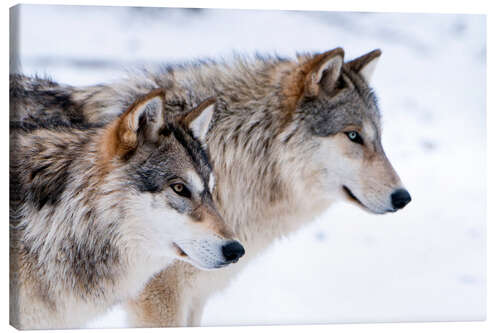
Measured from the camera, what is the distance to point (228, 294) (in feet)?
15.4

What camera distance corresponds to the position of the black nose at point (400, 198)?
454 centimetres

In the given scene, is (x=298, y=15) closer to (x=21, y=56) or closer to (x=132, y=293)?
(x=21, y=56)

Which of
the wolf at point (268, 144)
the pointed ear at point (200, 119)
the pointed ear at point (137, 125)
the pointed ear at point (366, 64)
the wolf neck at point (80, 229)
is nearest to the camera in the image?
the pointed ear at point (137, 125)

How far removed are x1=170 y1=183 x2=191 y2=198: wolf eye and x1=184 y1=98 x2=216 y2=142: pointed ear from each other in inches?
12.7

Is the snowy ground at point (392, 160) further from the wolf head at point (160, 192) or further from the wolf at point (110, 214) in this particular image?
the wolf head at point (160, 192)

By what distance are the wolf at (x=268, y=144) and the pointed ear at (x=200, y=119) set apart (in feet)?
0.95

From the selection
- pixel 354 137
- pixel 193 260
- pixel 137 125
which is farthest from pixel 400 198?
pixel 137 125

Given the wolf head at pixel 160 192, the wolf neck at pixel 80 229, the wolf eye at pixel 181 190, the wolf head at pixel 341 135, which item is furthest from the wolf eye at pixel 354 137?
the wolf neck at pixel 80 229

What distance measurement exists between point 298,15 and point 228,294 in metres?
1.70

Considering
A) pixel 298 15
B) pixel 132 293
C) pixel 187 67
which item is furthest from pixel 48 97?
pixel 298 15

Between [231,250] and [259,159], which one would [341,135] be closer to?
[259,159]

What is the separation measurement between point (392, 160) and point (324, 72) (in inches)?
28.7

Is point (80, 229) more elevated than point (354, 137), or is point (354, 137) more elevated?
point (354, 137)

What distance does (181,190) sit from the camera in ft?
12.4
